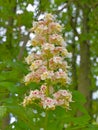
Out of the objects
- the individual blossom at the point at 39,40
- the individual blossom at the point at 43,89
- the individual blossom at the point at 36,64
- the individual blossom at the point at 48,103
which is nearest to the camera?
the individual blossom at the point at 48,103

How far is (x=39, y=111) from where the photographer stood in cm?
309

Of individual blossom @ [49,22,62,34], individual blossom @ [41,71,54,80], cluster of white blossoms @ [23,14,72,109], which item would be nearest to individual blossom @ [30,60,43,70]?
cluster of white blossoms @ [23,14,72,109]

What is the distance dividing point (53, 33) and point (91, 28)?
516cm

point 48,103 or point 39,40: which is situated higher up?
point 39,40

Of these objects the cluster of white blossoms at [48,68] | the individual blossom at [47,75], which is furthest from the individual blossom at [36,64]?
the individual blossom at [47,75]

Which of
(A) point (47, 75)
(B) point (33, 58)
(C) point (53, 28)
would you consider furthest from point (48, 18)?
(A) point (47, 75)

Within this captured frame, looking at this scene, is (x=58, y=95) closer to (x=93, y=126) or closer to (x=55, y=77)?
(x=55, y=77)

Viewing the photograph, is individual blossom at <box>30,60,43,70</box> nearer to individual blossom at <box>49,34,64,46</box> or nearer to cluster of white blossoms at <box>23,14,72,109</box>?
cluster of white blossoms at <box>23,14,72,109</box>

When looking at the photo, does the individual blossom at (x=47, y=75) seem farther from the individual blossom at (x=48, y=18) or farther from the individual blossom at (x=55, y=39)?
the individual blossom at (x=48, y=18)

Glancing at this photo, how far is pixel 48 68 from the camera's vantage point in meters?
3.11

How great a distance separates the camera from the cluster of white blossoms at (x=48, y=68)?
2982 mm

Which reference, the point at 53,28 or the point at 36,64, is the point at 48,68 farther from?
the point at 53,28

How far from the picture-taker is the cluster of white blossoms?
117 inches

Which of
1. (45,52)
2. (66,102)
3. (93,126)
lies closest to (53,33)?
(45,52)
